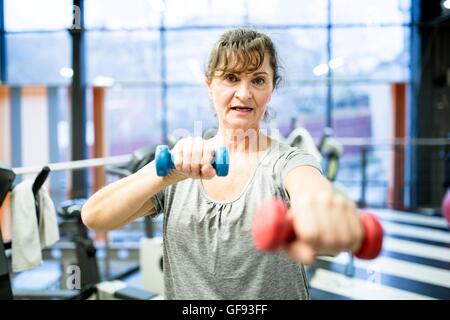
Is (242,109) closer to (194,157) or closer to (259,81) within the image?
(259,81)

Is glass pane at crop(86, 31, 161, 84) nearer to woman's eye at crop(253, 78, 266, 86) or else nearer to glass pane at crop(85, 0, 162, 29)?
glass pane at crop(85, 0, 162, 29)

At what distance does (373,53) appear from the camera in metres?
4.35

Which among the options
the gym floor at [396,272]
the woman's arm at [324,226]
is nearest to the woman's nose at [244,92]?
the woman's arm at [324,226]

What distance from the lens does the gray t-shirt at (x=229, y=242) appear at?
55 centimetres

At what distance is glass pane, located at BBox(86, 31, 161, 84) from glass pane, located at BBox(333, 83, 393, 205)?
1959mm

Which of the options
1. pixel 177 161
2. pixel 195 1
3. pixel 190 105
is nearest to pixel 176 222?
pixel 177 161

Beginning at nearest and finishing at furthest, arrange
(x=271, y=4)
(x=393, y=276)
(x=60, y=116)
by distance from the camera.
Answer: (x=393, y=276) < (x=271, y=4) < (x=60, y=116)

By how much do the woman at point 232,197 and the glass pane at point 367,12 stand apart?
375 centimetres

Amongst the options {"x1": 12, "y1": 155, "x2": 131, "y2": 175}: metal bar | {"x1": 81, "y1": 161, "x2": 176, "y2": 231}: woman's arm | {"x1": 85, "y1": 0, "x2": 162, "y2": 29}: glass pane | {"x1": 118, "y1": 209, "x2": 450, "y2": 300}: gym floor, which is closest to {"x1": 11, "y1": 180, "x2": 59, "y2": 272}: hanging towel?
{"x1": 12, "y1": 155, "x2": 131, "y2": 175}: metal bar

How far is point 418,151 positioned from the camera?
437 cm

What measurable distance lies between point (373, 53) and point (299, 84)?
32.2 inches

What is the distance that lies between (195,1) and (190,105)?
1.08m

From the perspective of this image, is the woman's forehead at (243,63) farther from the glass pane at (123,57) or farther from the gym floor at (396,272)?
the glass pane at (123,57)

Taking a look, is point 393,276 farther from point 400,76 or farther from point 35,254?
point 400,76
